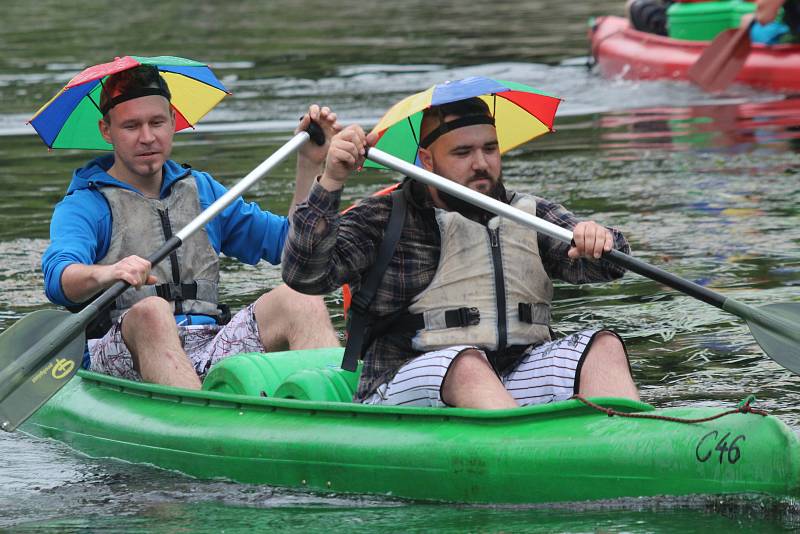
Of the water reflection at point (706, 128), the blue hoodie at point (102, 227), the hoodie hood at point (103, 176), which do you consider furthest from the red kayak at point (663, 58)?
the hoodie hood at point (103, 176)

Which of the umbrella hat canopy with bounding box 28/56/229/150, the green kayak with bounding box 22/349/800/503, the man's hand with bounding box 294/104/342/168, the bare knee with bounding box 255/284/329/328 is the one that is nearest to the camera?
the green kayak with bounding box 22/349/800/503

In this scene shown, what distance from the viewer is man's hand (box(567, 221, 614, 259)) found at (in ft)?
12.2

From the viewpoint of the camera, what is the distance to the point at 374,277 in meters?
3.88

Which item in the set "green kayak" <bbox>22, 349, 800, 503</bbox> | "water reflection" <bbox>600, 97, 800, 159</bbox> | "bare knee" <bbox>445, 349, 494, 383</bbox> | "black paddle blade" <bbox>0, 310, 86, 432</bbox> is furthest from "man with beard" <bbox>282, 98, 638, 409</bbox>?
"water reflection" <bbox>600, 97, 800, 159</bbox>

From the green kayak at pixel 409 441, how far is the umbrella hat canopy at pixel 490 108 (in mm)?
658

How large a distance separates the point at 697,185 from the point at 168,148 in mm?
4722

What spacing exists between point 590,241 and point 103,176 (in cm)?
166

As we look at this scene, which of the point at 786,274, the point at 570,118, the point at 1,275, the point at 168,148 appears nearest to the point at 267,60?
the point at 570,118

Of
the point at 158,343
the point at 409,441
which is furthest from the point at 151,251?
the point at 409,441

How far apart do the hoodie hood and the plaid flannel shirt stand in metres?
0.99

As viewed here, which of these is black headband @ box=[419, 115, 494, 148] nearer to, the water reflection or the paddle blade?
the water reflection

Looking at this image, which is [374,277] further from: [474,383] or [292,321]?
[292,321]

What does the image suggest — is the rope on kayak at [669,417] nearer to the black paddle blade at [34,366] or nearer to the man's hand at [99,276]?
the man's hand at [99,276]

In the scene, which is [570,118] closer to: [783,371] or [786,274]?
[786,274]
